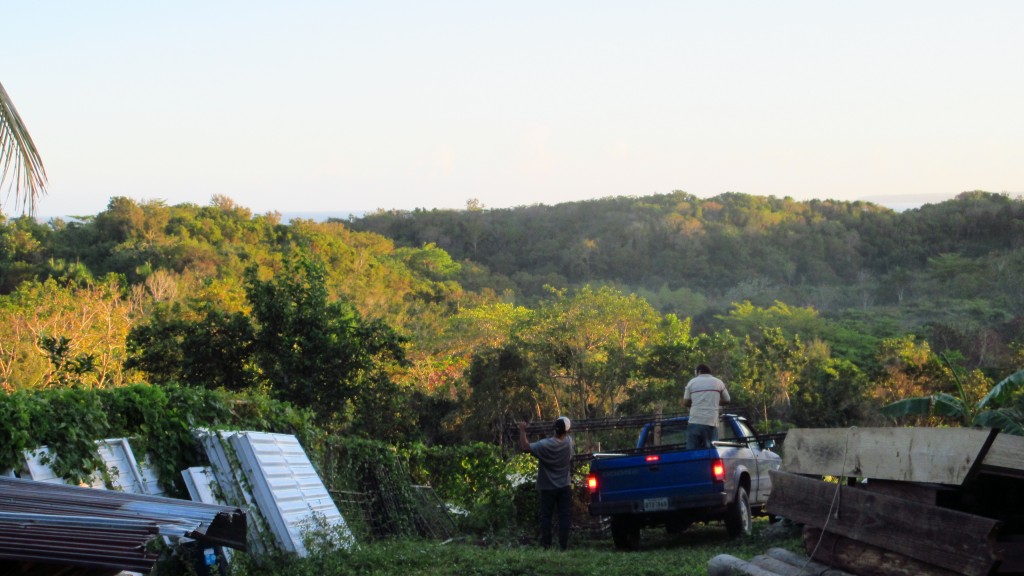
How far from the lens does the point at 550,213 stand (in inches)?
5241

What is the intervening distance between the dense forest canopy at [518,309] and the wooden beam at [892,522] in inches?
337

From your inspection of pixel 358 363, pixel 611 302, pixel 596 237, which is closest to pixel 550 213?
pixel 596 237

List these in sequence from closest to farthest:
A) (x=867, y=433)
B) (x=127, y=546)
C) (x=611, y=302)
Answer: (x=127, y=546) → (x=867, y=433) → (x=611, y=302)

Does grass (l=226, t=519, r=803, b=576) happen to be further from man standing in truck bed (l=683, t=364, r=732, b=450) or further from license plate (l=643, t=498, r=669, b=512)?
man standing in truck bed (l=683, t=364, r=732, b=450)

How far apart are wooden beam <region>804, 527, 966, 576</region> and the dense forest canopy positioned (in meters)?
8.82

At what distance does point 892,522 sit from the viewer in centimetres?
682

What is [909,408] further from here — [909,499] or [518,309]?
[518,309]

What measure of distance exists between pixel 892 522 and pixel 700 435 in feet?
23.8

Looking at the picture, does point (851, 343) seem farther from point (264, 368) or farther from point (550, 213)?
point (550, 213)

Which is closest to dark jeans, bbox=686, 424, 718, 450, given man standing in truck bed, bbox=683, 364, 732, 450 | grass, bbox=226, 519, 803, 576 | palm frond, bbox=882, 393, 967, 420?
man standing in truck bed, bbox=683, 364, 732, 450

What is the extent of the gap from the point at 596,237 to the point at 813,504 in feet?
359

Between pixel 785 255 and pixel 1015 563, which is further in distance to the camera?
pixel 785 255

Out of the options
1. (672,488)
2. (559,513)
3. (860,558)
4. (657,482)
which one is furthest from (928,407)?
(860,558)

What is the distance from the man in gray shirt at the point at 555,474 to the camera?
13391 millimetres
